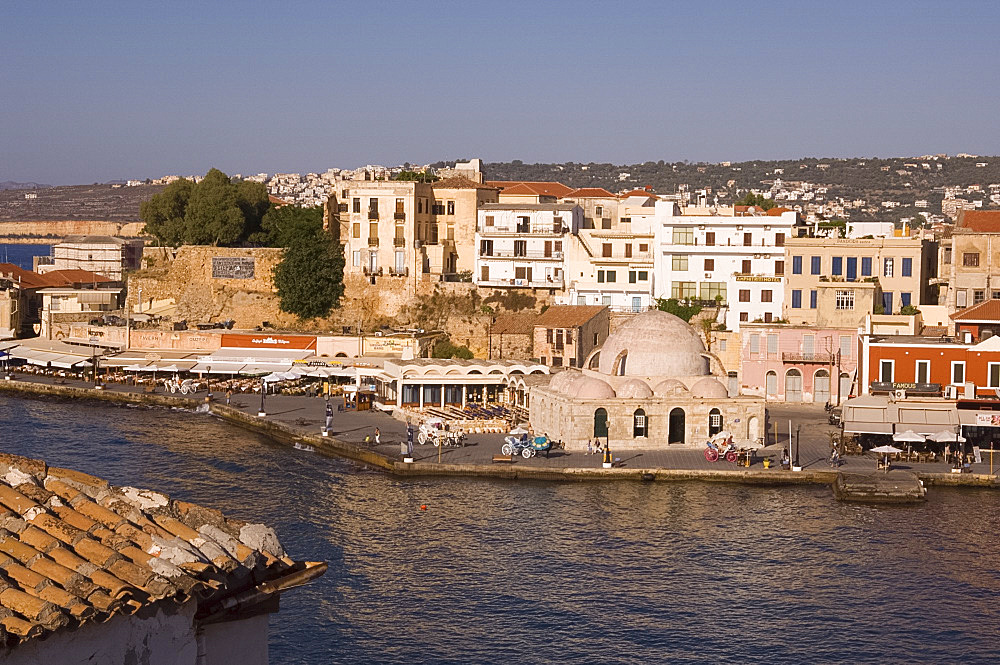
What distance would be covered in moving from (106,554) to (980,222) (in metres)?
54.8

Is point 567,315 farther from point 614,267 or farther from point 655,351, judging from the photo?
point 655,351

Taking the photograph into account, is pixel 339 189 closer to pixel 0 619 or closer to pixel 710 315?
pixel 710 315

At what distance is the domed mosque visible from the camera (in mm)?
42969

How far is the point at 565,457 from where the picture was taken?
42031 mm

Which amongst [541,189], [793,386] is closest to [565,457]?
[793,386]

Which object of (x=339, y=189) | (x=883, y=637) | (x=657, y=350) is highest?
(x=339, y=189)

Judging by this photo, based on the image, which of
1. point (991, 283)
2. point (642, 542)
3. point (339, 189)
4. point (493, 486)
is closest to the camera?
point (642, 542)

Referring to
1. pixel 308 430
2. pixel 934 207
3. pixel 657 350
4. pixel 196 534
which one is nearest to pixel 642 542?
pixel 657 350

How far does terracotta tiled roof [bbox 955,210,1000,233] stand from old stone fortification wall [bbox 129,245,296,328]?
32941mm

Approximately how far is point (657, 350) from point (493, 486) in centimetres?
905

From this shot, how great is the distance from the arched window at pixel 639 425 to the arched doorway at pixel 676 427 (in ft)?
2.51

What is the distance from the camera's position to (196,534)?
27.9 feet

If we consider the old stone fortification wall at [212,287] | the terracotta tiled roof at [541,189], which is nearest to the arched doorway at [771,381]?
the terracotta tiled roof at [541,189]

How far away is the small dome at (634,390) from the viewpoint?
43.1 m
